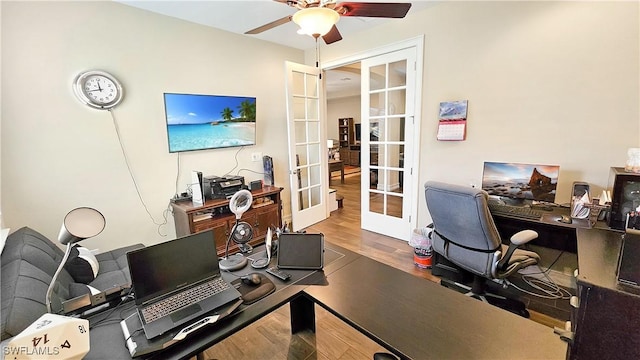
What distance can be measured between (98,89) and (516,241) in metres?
3.58

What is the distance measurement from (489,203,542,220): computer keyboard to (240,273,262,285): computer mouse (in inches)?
78.3

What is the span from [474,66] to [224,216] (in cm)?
303

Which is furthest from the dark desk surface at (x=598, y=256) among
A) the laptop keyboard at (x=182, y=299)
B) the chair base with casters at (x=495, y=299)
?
the laptop keyboard at (x=182, y=299)

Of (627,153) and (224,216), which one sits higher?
(627,153)

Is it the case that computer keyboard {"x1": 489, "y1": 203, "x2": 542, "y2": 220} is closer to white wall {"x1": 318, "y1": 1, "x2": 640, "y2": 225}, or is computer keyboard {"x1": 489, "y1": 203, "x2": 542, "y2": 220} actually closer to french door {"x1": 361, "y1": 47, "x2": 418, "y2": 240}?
white wall {"x1": 318, "y1": 1, "x2": 640, "y2": 225}

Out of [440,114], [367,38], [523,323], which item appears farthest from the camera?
[367,38]

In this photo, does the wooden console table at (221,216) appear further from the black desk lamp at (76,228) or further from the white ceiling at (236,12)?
the white ceiling at (236,12)

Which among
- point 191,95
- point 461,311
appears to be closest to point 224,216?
point 191,95

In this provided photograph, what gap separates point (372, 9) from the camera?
1748mm

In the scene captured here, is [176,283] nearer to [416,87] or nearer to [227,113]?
[227,113]

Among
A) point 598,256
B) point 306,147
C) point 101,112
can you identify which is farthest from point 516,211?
point 101,112

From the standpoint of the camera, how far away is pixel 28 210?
221cm

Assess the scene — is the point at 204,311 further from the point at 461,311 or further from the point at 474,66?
the point at 474,66

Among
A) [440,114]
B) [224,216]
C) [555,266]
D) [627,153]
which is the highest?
[440,114]
